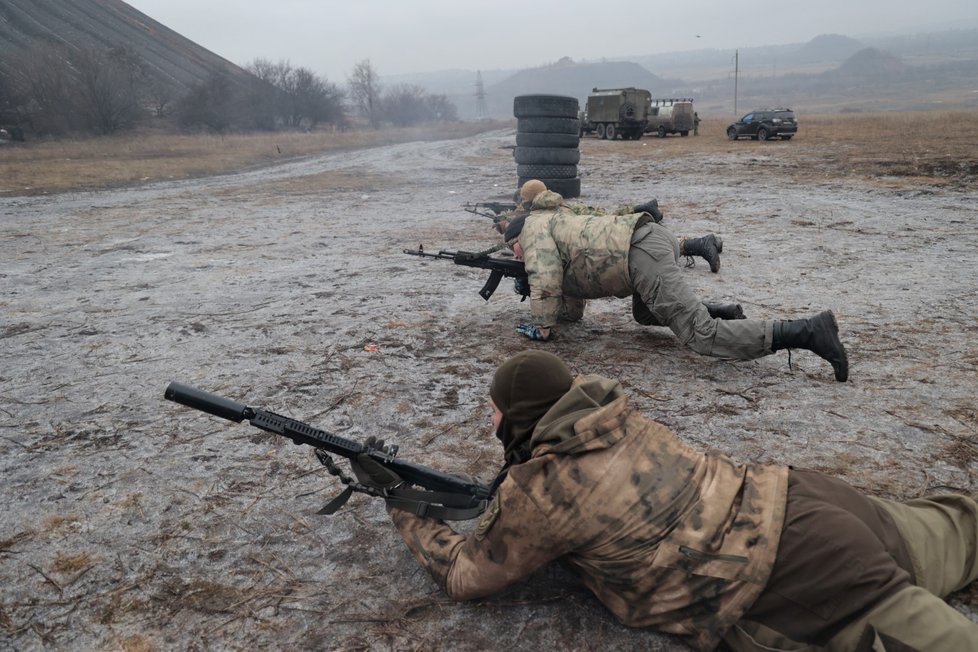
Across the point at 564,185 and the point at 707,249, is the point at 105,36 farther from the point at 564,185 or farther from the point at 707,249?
the point at 707,249

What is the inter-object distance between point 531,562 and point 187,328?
4.63 m

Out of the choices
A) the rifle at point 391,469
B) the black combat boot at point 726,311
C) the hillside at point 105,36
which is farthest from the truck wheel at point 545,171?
the hillside at point 105,36

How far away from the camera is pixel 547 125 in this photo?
1245 cm

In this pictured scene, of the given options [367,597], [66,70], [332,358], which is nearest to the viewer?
[367,597]

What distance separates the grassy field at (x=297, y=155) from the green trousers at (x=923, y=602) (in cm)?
1215

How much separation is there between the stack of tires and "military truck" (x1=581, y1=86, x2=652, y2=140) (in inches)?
624

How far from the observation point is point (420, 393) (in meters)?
4.44

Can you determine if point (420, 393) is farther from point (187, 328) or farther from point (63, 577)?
point (187, 328)

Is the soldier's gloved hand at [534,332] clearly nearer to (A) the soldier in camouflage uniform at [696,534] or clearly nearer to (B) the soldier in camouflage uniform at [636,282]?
(B) the soldier in camouflage uniform at [636,282]

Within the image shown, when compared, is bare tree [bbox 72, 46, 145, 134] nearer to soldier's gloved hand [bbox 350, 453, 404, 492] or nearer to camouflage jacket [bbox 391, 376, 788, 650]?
soldier's gloved hand [bbox 350, 453, 404, 492]

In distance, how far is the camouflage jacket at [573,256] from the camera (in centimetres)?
470

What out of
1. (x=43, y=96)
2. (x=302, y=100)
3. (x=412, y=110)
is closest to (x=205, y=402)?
(x=43, y=96)

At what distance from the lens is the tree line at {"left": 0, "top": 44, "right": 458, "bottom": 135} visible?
30.5 meters

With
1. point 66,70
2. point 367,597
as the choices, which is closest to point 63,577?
point 367,597
